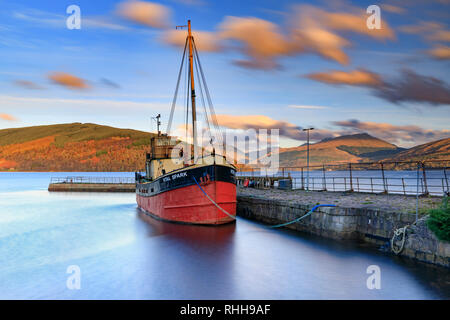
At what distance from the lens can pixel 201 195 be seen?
19875 millimetres

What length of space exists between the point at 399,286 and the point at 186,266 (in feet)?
25.6

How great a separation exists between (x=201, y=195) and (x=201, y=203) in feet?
2.07

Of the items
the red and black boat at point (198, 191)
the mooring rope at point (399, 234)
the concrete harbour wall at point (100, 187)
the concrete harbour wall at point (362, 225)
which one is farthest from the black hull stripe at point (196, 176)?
the concrete harbour wall at point (100, 187)

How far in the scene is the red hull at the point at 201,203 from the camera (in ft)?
65.3

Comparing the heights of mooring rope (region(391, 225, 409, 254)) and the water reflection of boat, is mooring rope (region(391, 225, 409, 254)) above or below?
above

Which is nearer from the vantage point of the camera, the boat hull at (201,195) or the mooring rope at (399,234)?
→ the mooring rope at (399,234)

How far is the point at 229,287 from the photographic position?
1168cm

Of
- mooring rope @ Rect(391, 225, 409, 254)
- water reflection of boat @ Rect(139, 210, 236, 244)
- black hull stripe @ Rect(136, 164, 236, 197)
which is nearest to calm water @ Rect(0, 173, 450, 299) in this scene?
water reflection of boat @ Rect(139, 210, 236, 244)

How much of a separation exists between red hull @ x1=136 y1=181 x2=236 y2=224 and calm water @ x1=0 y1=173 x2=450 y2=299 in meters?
0.60

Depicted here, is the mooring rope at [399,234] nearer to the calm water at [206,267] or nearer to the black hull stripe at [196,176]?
the calm water at [206,267]

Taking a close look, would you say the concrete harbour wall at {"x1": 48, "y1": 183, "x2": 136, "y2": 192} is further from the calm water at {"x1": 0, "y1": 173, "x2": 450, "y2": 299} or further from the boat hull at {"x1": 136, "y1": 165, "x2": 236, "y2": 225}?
the boat hull at {"x1": 136, "y1": 165, "x2": 236, "y2": 225}

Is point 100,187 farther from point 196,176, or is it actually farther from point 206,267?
point 206,267

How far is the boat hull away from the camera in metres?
A: 19.8
